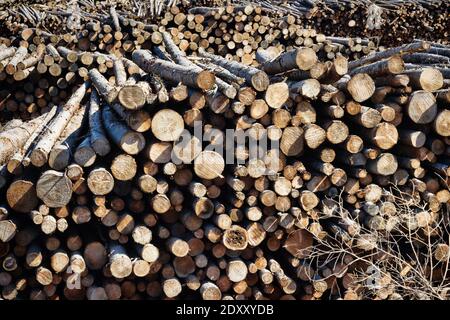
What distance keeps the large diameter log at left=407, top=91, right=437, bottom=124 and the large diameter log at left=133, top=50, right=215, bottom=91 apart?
1.98 meters

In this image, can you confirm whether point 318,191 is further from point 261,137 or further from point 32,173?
point 32,173

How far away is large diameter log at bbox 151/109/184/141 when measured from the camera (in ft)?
13.2

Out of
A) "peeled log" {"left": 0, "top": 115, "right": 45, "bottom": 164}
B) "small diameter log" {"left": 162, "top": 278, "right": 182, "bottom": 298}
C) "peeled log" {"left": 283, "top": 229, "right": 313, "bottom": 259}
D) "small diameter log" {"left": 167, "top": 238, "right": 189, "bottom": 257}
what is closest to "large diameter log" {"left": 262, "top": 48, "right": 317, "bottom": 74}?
"peeled log" {"left": 283, "top": 229, "right": 313, "bottom": 259}

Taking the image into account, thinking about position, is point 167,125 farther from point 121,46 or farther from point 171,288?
point 121,46

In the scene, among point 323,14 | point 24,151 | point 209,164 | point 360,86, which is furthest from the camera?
point 323,14

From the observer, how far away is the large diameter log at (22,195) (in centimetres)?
410

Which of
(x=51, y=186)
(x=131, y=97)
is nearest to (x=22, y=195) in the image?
(x=51, y=186)

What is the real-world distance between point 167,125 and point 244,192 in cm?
106

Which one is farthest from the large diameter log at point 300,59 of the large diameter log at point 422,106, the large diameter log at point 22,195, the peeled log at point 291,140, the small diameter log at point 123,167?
the large diameter log at point 22,195

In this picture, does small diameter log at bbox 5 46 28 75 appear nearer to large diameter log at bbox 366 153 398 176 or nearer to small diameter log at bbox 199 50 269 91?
small diameter log at bbox 199 50 269 91

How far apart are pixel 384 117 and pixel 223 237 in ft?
6.46

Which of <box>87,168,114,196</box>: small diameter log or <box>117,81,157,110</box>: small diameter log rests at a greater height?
<box>117,81,157,110</box>: small diameter log

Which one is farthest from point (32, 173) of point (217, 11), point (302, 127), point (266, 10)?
point (266, 10)

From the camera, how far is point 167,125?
159 inches
